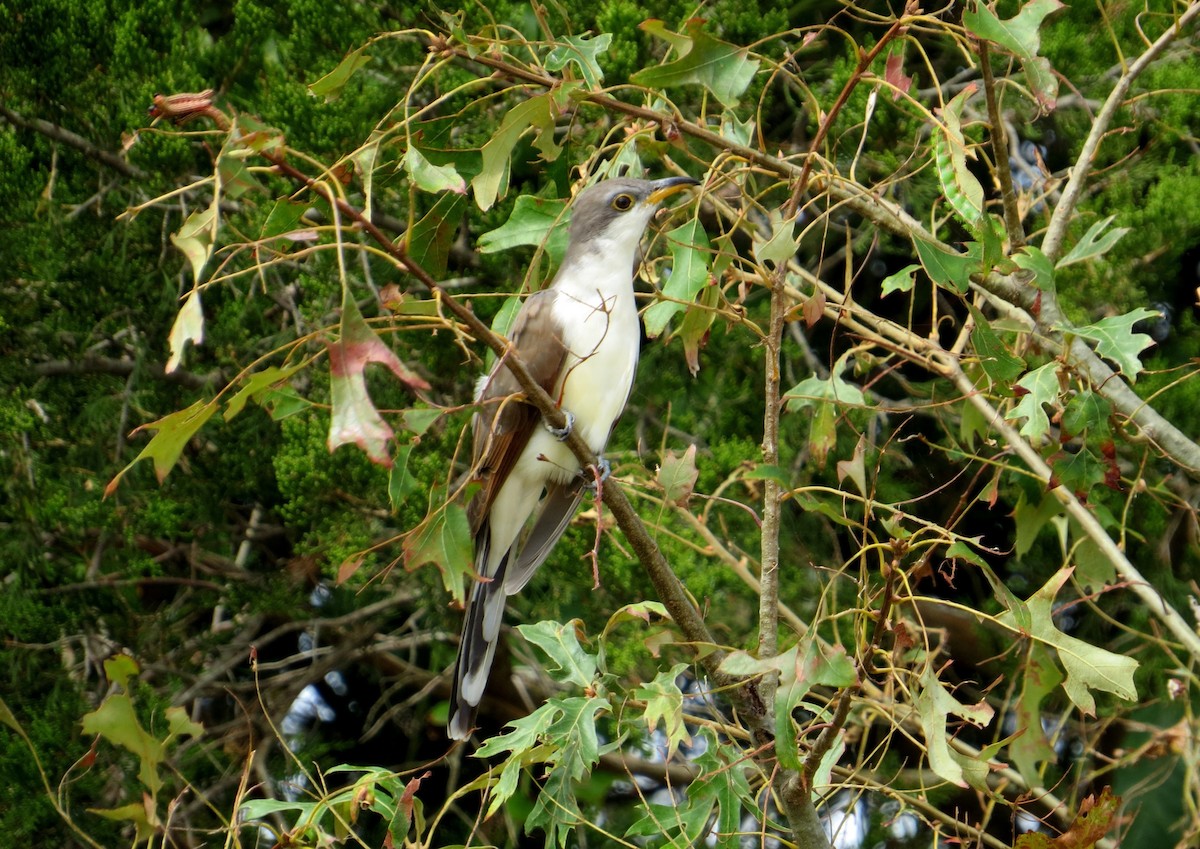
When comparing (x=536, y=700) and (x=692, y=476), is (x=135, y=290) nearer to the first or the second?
(x=536, y=700)

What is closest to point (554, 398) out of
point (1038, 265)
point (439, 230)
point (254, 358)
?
point (439, 230)

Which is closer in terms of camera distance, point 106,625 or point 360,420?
point 360,420

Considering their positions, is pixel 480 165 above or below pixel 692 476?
above

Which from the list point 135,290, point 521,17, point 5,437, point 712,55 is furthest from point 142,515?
point 712,55

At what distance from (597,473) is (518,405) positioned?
1.10 meters

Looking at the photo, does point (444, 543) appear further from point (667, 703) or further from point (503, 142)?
point (503, 142)

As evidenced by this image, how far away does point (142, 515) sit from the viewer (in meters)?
4.60

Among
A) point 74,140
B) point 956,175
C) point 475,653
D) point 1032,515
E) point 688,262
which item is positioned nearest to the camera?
point 956,175

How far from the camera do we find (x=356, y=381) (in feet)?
5.79

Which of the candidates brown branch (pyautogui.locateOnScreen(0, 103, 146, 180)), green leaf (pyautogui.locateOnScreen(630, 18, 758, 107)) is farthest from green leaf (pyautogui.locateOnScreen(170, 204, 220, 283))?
brown branch (pyautogui.locateOnScreen(0, 103, 146, 180))

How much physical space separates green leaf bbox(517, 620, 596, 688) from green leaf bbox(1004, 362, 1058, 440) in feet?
3.29

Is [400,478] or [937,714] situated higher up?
[400,478]

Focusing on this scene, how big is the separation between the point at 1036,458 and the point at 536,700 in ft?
9.38

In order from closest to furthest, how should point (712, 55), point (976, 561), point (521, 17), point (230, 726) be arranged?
point (976, 561), point (712, 55), point (521, 17), point (230, 726)
